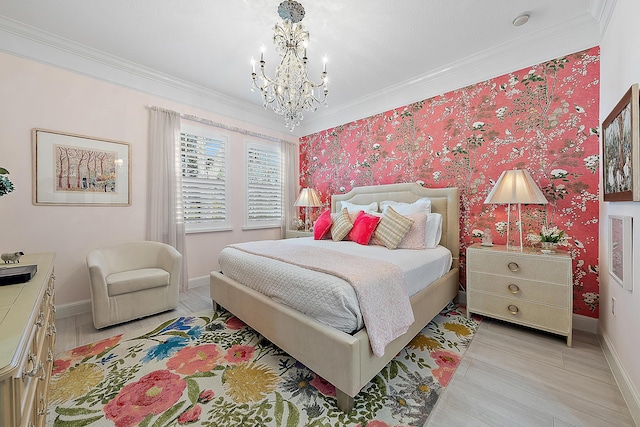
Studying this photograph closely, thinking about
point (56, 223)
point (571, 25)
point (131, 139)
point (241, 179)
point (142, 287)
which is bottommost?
point (142, 287)

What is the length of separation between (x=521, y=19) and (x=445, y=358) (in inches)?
115

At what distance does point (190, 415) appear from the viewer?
1.42 meters

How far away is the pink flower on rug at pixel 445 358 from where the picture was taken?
6.13ft

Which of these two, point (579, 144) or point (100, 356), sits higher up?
point (579, 144)

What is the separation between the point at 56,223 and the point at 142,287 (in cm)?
113

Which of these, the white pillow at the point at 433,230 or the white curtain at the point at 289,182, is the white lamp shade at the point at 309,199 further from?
the white pillow at the point at 433,230

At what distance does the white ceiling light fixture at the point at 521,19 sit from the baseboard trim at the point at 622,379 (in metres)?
2.70

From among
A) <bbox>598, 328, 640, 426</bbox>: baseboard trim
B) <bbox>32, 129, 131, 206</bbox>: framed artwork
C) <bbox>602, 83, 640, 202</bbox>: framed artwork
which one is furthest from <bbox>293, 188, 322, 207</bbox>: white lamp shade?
<bbox>598, 328, 640, 426</bbox>: baseboard trim

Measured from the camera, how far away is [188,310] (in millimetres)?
2818

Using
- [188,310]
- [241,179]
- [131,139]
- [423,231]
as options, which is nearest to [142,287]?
[188,310]

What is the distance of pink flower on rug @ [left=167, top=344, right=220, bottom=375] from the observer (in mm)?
1815

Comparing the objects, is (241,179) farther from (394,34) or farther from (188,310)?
(394,34)

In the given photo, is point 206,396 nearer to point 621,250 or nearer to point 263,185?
point 621,250

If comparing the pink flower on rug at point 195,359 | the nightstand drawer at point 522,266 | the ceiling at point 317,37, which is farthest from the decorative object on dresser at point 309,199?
the pink flower on rug at point 195,359
